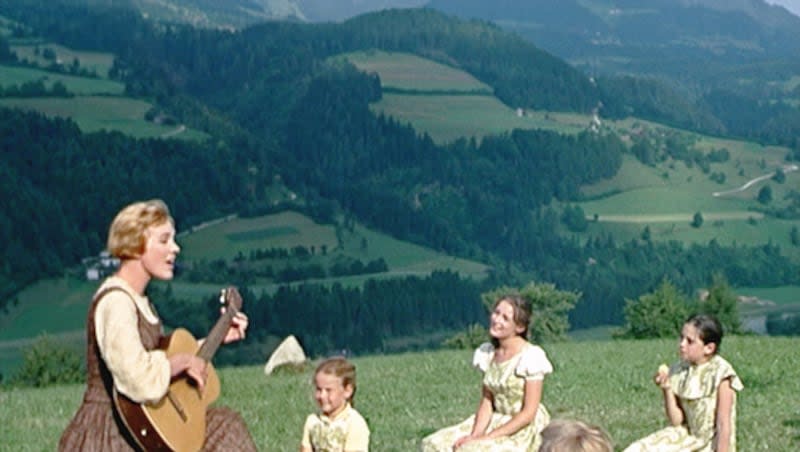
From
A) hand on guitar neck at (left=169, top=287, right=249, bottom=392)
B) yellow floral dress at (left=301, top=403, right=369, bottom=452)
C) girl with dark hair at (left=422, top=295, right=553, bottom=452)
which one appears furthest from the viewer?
girl with dark hair at (left=422, top=295, right=553, bottom=452)

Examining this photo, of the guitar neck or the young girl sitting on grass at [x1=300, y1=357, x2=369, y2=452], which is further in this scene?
the young girl sitting on grass at [x1=300, y1=357, x2=369, y2=452]

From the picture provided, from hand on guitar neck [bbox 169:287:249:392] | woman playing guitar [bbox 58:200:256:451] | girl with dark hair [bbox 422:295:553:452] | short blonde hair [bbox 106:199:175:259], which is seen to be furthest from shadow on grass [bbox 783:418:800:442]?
short blonde hair [bbox 106:199:175:259]

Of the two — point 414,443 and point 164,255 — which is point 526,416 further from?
point 414,443

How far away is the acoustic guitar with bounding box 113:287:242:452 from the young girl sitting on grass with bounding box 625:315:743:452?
394cm

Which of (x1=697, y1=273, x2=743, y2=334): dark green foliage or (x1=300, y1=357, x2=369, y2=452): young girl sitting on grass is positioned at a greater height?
(x1=300, y1=357, x2=369, y2=452): young girl sitting on grass

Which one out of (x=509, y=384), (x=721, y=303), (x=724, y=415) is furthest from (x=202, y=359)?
(x=721, y=303)

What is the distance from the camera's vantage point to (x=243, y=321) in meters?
9.47

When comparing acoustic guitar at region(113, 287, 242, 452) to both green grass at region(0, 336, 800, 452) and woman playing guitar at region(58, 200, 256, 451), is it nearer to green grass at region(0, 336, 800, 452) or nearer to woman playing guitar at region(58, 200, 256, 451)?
woman playing guitar at region(58, 200, 256, 451)

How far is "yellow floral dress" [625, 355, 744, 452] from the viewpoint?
11.5 meters

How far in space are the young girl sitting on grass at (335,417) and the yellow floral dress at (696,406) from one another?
252 centimetres

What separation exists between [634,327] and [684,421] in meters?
54.8

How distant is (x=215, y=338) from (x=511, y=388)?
128 inches

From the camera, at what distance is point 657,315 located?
221 ft

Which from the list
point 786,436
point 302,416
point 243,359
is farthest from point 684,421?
point 243,359
